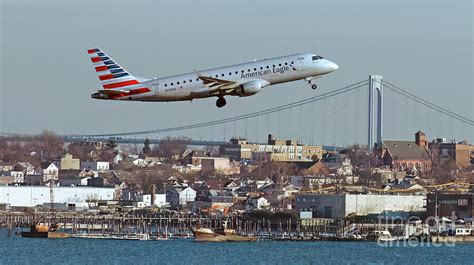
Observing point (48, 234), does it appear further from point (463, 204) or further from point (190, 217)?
point (463, 204)

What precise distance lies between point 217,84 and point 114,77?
5.48m

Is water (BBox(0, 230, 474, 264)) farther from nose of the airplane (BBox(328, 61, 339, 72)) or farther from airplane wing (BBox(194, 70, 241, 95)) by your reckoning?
airplane wing (BBox(194, 70, 241, 95))

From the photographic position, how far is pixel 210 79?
77812 millimetres

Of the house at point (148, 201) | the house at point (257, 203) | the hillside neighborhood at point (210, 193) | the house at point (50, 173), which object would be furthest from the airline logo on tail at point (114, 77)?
the house at point (50, 173)

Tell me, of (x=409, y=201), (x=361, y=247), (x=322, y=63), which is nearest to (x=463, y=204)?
(x=409, y=201)

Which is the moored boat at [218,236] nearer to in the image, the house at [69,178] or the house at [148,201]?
the house at [148,201]

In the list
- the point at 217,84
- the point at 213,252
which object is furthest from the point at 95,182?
the point at 217,84

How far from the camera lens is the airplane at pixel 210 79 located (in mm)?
77750

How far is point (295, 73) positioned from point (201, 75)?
4.61m

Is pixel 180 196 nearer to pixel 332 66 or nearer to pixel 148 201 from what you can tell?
pixel 148 201

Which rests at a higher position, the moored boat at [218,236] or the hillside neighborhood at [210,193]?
the hillside neighborhood at [210,193]

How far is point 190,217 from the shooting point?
16112 cm

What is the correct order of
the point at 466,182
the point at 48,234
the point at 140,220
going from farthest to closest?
the point at 466,182
the point at 140,220
the point at 48,234

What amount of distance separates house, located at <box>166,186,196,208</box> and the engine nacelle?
99.6m
